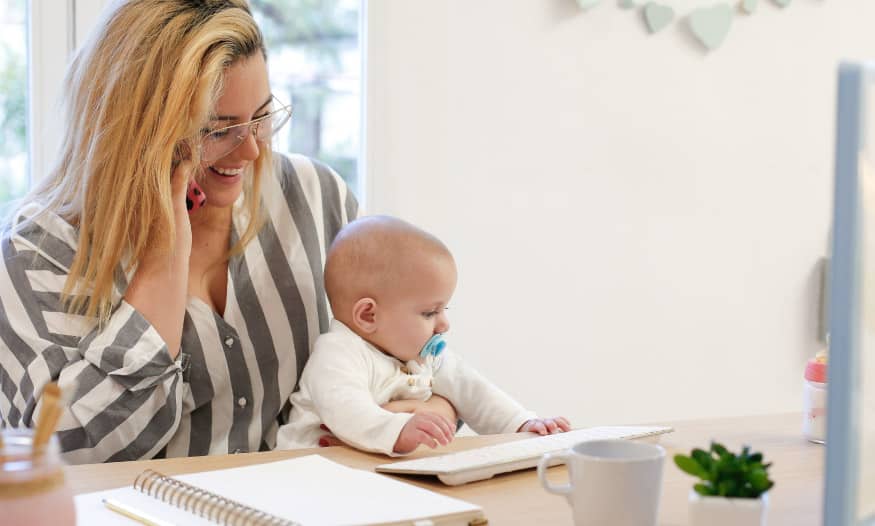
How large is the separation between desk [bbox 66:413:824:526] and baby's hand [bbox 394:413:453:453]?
25 mm

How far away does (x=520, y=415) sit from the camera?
1529 mm

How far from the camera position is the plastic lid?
4.34ft

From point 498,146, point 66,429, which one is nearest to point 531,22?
point 498,146

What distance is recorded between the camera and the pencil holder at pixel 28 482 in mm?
749

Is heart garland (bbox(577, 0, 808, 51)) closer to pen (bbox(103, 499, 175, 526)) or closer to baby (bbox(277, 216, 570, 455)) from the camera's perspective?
baby (bbox(277, 216, 570, 455))

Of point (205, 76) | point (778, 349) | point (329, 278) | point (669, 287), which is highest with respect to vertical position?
point (205, 76)

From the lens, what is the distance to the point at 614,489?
0.92 metres

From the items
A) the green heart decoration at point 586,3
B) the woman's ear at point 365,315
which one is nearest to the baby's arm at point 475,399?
the woman's ear at point 365,315

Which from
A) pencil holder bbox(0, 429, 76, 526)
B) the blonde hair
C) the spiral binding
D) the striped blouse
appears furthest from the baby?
pencil holder bbox(0, 429, 76, 526)

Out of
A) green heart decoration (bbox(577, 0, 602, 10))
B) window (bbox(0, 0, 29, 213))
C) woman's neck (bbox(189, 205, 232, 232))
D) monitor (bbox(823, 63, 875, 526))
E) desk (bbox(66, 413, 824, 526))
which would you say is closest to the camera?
monitor (bbox(823, 63, 875, 526))

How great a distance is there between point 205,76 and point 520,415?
65cm

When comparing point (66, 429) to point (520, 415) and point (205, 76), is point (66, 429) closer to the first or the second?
point (205, 76)

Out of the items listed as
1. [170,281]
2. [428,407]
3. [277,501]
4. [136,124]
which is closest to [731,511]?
[277,501]

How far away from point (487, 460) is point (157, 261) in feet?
1.97
